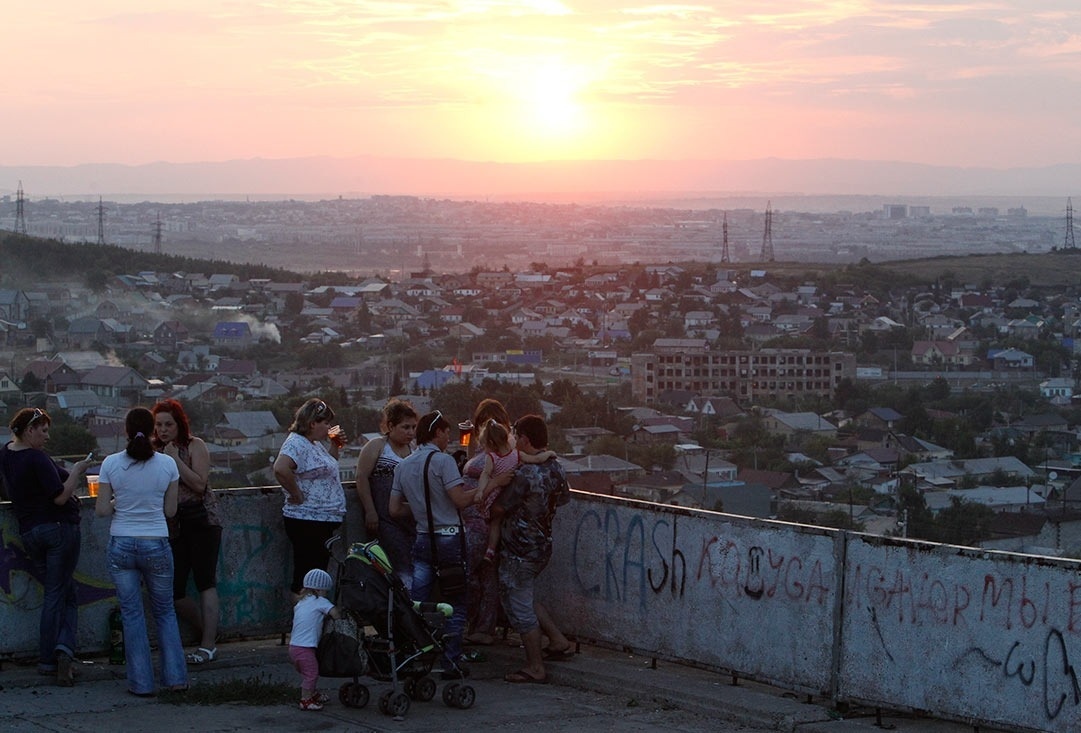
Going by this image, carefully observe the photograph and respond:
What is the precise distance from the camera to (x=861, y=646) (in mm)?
7191

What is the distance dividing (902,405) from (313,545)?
46.4 m

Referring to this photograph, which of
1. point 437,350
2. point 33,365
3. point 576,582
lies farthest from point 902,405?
point 576,582

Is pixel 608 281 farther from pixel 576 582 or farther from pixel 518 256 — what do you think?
pixel 576 582

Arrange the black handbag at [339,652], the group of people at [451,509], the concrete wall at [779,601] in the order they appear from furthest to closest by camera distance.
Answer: the group of people at [451,509]
the black handbag at [339,652]
the concrete wall at [779,601]

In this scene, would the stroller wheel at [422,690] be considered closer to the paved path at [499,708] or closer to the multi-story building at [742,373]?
the paved path at [499,708]

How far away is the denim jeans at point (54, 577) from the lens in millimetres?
7633

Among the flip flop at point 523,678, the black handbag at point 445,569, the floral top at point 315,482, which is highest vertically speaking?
the floral top at point 315,482

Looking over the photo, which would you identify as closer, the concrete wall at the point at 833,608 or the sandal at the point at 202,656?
the concrete wall at the point at 833,608

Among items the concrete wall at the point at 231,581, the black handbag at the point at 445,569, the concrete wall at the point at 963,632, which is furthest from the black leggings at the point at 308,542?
the concrete wall at the point at 963,632

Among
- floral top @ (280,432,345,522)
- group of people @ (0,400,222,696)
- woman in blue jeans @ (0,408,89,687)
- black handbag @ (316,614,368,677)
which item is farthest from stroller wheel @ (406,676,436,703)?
woman in blue jeans @ (0,408,89,687)

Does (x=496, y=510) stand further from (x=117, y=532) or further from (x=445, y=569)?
(x=117, y=532)

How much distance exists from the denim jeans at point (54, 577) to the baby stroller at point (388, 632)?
57.5 inches

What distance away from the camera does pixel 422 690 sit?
734 cm

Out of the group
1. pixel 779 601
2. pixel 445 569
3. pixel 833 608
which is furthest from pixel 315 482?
pixel 833 608
